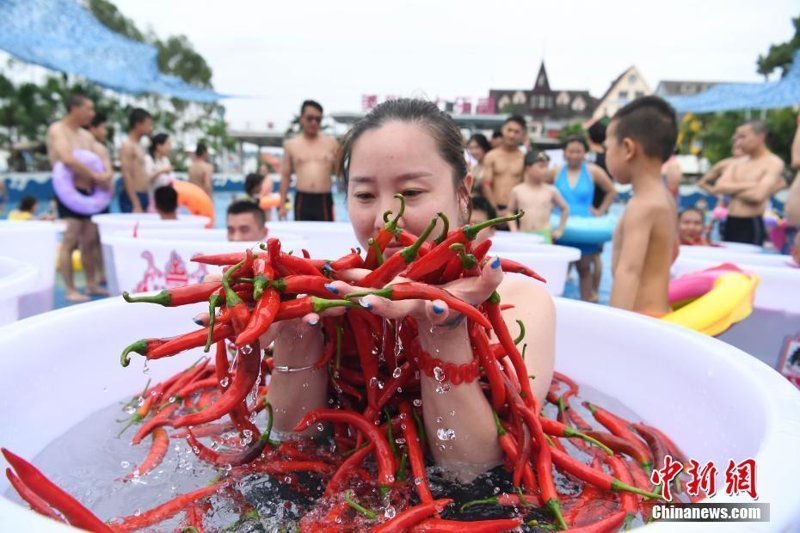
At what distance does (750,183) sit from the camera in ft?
19.7

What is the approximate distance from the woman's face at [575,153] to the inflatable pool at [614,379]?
14.0ft

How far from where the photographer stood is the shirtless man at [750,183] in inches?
233

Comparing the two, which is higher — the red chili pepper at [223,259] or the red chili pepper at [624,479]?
the red chili pepper at [223,259]

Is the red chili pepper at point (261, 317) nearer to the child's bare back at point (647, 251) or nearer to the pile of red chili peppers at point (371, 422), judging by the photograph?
the pile of red chili peppers at point (371, 422)

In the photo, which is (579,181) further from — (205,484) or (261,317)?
(261,317)

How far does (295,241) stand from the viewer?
3.52 m

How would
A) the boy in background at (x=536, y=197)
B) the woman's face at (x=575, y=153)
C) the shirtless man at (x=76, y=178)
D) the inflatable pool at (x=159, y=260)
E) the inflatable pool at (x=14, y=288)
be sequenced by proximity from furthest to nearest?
the woman's face at (x=575, y=153), the boy in background at (x=536, y=197), the shirtless man at (x=76, y=178), the inflatable pool at (x=159, y=260), the inflatable pool at (x=14, y=288)

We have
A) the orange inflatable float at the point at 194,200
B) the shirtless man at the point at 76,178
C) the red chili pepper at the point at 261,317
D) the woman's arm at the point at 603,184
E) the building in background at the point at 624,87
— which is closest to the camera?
the red chili pepper at the point at 261,317

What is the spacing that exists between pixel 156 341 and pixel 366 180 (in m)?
0.68

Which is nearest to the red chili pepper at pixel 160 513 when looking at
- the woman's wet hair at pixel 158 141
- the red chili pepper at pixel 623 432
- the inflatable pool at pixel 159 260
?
the red chili pepper at pixel 623 432

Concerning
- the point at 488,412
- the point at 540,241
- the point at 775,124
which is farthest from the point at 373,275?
A: the point at 775,124

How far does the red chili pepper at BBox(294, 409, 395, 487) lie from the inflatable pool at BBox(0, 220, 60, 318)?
7.98ft

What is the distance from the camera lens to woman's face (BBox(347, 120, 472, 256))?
147 centimetres

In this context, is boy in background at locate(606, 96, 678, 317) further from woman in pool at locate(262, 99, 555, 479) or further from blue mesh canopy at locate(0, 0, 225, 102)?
blue mesh canopy at locate(0, 0, 225, 102)
